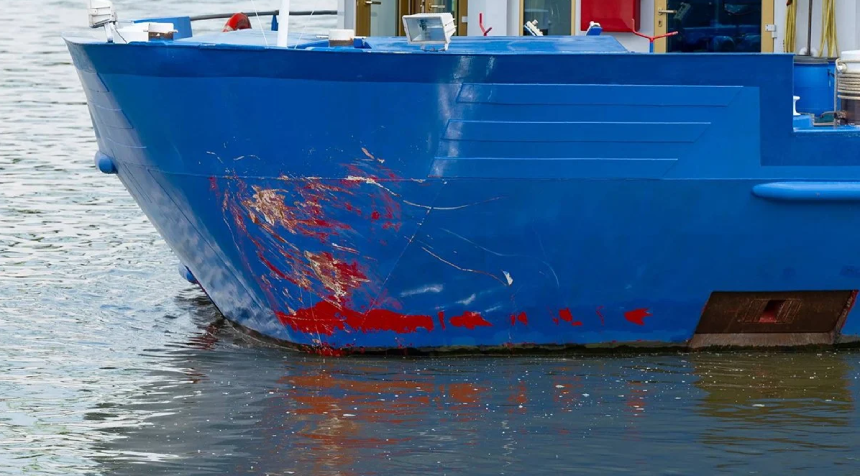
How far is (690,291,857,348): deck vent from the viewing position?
6.93 m

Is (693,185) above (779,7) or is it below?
below

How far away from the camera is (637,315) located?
6906mm

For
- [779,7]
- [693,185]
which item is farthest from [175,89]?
[779,7]

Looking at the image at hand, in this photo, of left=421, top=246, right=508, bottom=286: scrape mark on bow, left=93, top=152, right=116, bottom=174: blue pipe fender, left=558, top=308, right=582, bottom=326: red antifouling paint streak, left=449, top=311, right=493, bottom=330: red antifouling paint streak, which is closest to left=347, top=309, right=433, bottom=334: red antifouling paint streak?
left=449, top=311, right=493, bottom=330: red antifouling paint streak

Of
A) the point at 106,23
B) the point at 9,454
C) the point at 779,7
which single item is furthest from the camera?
the point at 779,7

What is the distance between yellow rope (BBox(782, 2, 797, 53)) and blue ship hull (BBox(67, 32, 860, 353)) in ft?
4.20

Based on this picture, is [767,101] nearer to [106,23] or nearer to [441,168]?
[441,168]

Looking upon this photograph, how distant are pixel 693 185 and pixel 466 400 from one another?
1.37 meters

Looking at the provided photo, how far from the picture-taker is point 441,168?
20.9 feet

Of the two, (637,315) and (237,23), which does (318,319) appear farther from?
(237,23)

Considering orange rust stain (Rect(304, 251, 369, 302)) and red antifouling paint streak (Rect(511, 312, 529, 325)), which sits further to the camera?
red antifouling paint streak (Rect(511, 312, 529, 325))

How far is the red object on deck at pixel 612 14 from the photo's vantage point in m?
7.83

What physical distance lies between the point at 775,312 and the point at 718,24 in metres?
1.64

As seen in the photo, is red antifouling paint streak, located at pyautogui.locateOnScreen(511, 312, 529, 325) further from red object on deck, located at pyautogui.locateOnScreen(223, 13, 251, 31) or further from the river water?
red object on deck, located at pyautogui.locateOnScreen(223, 13, 251, 31)
